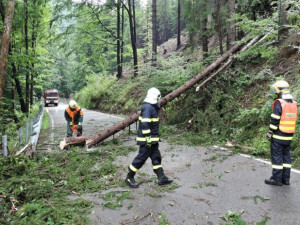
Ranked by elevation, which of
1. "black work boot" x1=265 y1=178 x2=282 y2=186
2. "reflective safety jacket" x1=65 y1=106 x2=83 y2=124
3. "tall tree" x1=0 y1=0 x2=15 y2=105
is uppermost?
"tall tree" x1=0 y1=0 x2=15 y2=105

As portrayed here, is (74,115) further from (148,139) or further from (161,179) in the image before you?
(161,179)

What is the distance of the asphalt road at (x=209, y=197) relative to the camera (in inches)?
151

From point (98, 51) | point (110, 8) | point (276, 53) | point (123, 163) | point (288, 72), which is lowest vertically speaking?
point (123, 163)

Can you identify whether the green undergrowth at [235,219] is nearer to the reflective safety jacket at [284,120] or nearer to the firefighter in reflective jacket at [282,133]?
the firefighter in reflective jacket at [282,133]

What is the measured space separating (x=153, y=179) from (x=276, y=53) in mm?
8196

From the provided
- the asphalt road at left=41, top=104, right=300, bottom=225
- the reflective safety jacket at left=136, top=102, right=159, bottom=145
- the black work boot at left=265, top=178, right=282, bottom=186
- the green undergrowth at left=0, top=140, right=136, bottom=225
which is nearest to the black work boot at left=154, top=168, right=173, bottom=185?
the asphalt road at left=41, top=104, right=300, bottom=225

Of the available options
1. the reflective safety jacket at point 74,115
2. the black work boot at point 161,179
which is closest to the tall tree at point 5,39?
the reflective safety jacket at point 74,115

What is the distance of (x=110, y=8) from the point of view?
67.3ft

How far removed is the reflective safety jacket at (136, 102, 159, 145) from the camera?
5.01 metres

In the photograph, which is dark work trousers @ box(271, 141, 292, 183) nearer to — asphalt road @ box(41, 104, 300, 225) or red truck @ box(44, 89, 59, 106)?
asphalt road @ box(41, 104, 300, 225)

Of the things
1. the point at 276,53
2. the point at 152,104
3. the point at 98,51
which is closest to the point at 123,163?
the point at 152,104

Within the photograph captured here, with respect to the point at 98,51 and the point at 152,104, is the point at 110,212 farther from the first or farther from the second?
the point at 98,51

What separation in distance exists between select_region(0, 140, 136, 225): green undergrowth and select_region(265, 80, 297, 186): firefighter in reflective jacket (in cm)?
324

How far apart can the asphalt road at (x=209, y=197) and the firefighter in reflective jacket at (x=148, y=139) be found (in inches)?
12.8
